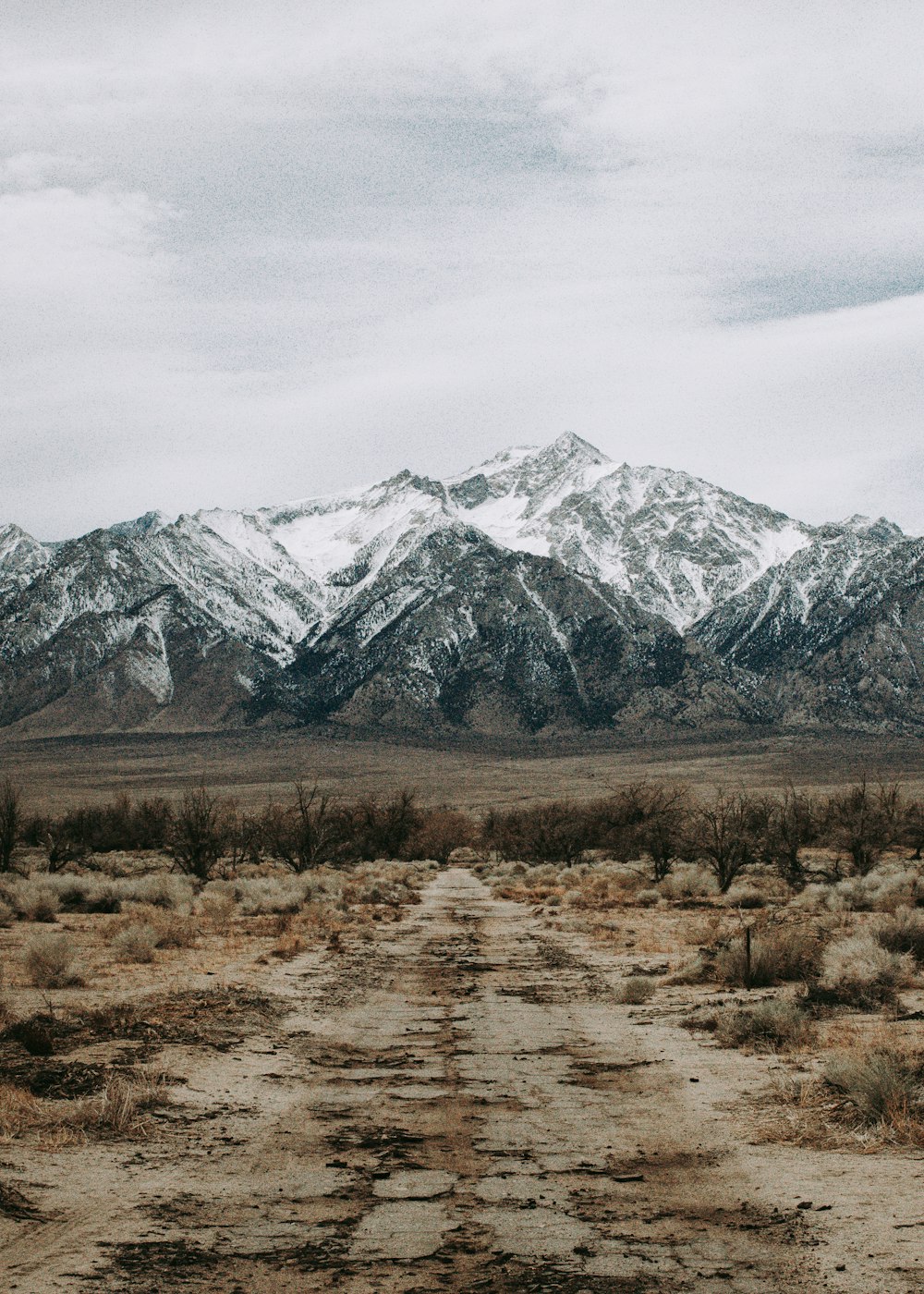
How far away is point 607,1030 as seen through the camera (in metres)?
14.9

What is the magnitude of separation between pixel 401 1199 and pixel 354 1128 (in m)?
2.08

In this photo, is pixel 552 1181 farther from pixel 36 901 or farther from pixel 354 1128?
pixel 36 901

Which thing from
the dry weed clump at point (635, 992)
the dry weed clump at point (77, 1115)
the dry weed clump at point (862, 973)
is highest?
the dry weed clump at point (77, 1115)

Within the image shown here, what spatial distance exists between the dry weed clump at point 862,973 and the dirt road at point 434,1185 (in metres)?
3.29

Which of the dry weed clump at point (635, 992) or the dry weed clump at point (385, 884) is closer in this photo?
the dry weed clump at point (635, 992)

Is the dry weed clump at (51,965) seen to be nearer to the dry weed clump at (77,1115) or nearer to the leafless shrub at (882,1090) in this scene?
the dry weed clump at (77,1115)

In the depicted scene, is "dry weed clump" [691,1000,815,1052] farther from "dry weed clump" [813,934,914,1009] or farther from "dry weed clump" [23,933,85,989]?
"dry weed clump" [23,933,85,989]

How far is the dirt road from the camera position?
20.1ft

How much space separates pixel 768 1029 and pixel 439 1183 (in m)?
7.07

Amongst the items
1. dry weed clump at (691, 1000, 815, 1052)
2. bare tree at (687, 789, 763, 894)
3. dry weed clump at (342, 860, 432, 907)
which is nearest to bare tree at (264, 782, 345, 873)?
dry weed clump at (342, 860, 432, 907)

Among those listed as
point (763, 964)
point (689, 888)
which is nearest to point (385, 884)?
point (689, 888)

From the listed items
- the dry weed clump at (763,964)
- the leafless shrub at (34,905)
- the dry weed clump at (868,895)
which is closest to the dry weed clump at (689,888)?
the dry weed clump at (868,895)

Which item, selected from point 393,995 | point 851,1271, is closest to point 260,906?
point 393,995

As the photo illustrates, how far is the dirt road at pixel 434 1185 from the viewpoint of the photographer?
612 centimetres
